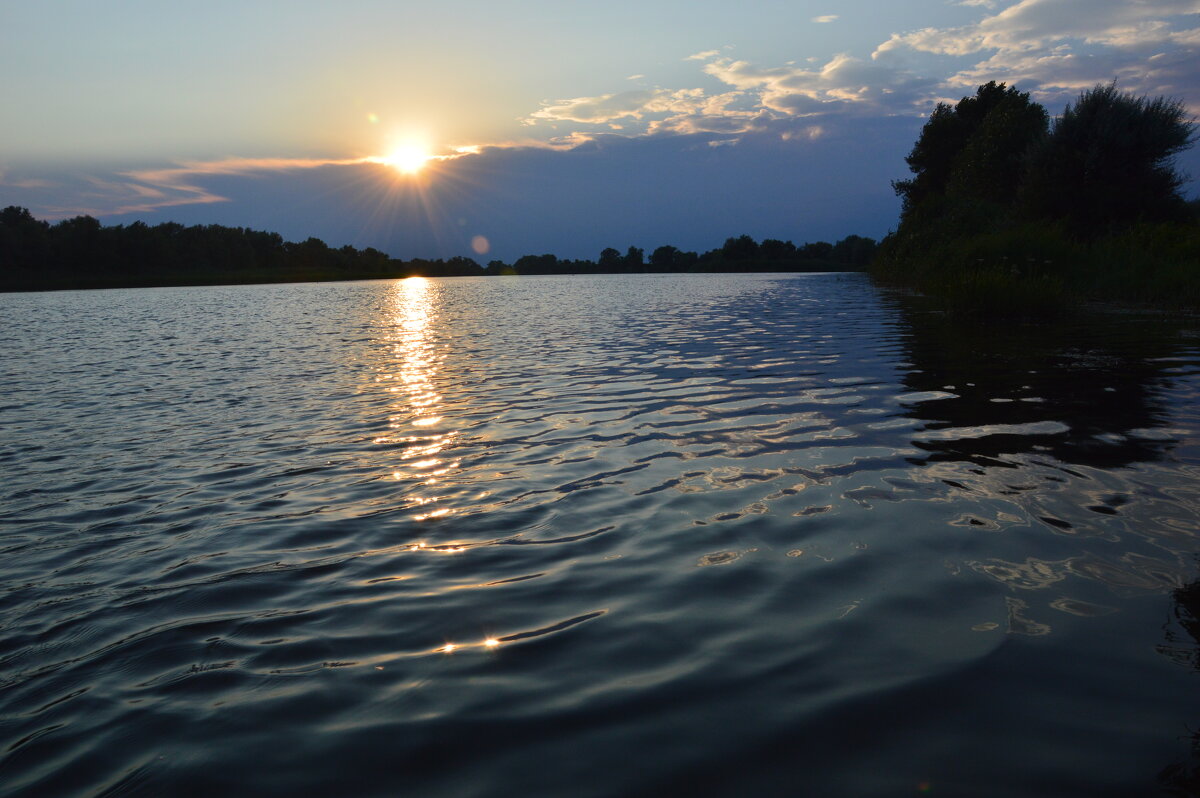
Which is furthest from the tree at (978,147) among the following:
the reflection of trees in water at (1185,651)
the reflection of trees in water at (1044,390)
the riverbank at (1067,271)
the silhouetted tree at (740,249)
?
the silhouetted tree at (740,249)

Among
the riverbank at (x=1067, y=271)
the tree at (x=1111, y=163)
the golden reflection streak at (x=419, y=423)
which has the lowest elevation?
→ the golden reflection streak at (x=419, y=423)

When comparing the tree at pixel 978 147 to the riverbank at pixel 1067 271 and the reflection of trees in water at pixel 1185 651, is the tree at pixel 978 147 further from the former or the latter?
the reflection of trees in water at pixel 1185 651

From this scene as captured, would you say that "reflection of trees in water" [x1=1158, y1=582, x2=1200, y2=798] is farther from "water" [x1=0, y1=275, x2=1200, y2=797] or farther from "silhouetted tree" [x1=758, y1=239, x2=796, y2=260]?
"silhouetted tree" [x1=758, y1=239, x2=796, y2=260]

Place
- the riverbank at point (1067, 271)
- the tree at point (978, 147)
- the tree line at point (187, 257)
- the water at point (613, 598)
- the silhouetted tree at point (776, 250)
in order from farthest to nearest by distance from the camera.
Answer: the silhouetted tree at point (776, 250) → the tree line at point (187, 257) → the tree at point (978, 147) → the riverbank at point (1067, 271) → the water at point (613, 598)

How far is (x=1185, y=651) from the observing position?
401cm

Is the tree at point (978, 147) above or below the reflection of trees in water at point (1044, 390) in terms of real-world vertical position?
above

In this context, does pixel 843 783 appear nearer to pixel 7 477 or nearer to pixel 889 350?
pixel 7 477

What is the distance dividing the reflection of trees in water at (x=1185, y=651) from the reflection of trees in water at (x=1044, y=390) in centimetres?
337

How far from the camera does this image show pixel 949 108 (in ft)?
250

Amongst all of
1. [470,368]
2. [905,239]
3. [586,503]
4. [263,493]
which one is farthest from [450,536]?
[905,239]

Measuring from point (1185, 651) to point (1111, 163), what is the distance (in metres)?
38.1

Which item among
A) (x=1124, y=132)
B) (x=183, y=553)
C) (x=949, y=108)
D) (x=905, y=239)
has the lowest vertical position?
(x=183, y=553)

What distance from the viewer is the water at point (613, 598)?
330cm

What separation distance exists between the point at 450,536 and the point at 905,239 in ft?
159
